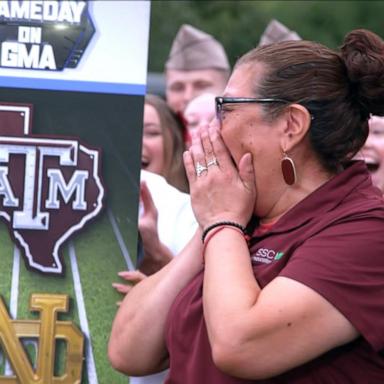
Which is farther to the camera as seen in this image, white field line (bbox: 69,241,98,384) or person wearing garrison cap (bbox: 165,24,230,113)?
person wearing garrison cap (bbox: 165,24,230,113)

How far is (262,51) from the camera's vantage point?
2.77 meters

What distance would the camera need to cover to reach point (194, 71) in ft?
24.0

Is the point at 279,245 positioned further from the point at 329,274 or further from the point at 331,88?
the point at 331,88

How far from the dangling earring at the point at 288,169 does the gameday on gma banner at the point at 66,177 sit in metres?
0.45

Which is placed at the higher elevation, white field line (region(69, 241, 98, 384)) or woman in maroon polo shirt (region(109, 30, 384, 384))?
woman in maroon polo shirt (region(109, 30, 384, 384))

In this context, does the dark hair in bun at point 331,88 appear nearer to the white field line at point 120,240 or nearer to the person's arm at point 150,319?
the person's arm at point 150,319

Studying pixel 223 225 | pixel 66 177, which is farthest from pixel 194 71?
pixel 223 225

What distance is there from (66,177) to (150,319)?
0.45 m

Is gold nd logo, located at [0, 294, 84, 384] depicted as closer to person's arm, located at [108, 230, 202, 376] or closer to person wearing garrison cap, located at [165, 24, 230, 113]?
person's arm, located at [108, 230, 202, 376]

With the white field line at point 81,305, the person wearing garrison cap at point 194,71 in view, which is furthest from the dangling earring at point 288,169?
the person wearing garrison cap at point 194,71

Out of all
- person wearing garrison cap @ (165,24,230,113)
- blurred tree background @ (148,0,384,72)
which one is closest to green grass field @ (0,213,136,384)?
person wearing garrison cap @ (165,24,230,113)

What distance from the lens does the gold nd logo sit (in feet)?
9.37

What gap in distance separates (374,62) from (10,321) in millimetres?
1163

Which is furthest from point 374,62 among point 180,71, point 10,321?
point 180,71
